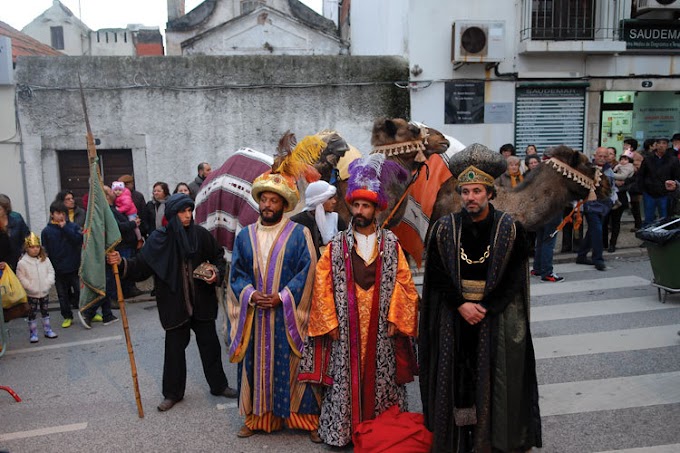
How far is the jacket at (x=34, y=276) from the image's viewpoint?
6918mm

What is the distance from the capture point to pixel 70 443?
14.5ft

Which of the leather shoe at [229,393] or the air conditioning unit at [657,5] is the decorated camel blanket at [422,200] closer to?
the leather shoe at [229,393]

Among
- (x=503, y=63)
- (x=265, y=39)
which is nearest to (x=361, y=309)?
(x=503, y=63)

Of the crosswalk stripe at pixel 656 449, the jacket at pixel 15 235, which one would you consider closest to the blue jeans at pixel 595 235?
the crosswalk stripe at pixel 656 449

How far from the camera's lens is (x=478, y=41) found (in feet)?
39.8

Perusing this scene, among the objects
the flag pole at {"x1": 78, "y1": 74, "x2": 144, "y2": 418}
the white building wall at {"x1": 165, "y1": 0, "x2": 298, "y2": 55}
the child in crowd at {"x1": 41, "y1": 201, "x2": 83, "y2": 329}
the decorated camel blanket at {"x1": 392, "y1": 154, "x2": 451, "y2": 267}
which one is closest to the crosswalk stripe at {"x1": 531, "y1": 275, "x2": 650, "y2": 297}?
the decorated camel blanket at {"x1": 392, "y1": 154, "x2": 451, "y2": 267}

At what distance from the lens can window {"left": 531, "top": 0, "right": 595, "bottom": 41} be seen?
12797mm

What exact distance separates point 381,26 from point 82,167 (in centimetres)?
789

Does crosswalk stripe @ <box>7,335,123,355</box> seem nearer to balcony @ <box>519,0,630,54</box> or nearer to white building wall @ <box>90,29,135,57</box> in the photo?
balcony @ <box>519,0,630,54</box>

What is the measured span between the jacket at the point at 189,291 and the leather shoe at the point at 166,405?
2.14 feet

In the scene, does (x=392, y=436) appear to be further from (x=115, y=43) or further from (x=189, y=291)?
(x=115, y=43)

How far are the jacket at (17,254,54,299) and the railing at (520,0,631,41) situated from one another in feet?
34.6

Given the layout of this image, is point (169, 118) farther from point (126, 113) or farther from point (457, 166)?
point (457, 166)

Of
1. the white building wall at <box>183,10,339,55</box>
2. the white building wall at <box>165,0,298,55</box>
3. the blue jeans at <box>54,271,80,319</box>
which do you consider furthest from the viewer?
the white building wall at <box>165,0,298,55</box>
